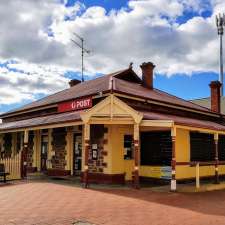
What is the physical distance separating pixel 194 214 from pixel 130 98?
8.00m

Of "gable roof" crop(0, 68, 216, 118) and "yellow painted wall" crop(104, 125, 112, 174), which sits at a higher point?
"gable roof" crop(0, 68, 216, 118)

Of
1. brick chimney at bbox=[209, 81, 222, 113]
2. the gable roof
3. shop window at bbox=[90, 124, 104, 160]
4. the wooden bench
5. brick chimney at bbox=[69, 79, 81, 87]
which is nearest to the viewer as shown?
the wooden bench

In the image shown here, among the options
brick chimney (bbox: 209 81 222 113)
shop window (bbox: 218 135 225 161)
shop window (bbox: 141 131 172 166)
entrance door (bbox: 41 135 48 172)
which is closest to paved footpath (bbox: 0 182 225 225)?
shop window (bbox: 141 131 172 166)

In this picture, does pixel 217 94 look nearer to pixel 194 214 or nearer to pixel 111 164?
pixel 111 164

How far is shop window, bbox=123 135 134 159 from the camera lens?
630 inches

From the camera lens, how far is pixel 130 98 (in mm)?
16547

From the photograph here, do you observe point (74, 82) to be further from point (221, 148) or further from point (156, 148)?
point (156, 148)

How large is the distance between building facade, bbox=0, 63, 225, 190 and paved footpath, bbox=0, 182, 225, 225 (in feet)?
4.61

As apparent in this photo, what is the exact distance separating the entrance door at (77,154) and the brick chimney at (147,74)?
18.7 ft

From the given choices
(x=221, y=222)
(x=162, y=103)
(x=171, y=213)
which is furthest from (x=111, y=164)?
(x=221, y=222)

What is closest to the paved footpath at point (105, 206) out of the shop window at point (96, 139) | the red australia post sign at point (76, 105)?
the shop window at point (96, 139)

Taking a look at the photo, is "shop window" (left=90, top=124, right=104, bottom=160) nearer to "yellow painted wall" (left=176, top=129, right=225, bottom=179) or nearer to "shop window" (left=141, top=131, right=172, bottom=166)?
"shop window" (left=141, top=131, right=172, bottom=166)

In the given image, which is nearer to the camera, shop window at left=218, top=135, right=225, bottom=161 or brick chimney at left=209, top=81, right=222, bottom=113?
shop window at left=218, top=135, right=225, bottom=161

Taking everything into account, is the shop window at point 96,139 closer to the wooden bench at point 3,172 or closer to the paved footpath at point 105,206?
the paved footpath at point 105,206
